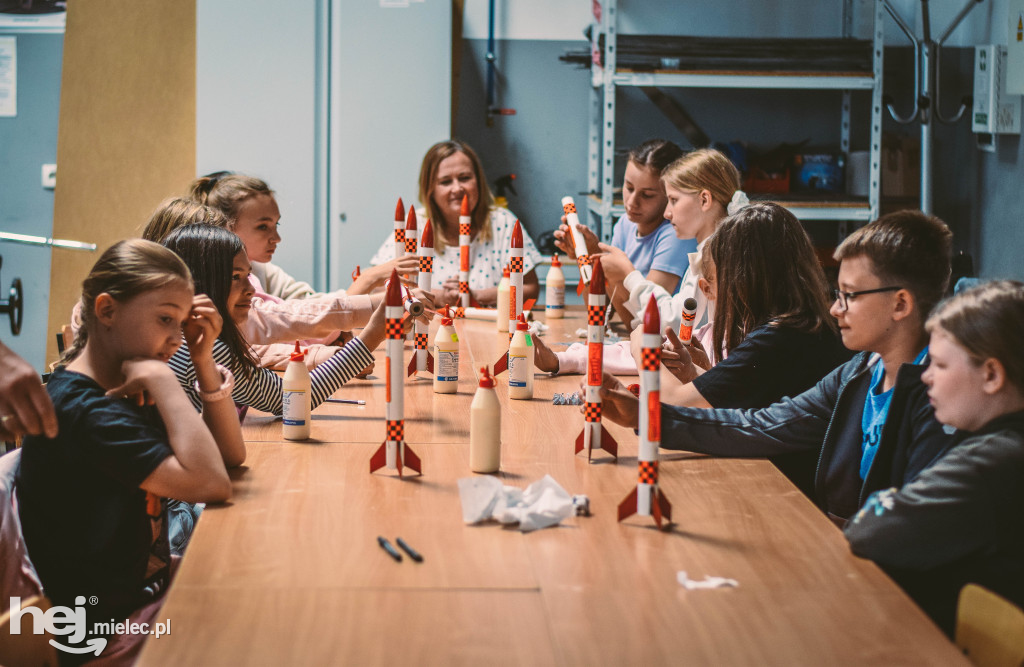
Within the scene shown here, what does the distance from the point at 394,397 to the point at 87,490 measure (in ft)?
1.62

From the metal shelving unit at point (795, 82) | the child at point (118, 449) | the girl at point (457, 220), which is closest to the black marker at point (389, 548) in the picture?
the child at point (118, 449)

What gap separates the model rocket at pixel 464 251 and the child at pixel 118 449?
1.71 m

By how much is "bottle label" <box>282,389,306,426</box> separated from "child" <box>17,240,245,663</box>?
208 mm

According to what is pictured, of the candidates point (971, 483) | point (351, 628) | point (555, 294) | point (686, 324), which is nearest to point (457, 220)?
point (555, 294)

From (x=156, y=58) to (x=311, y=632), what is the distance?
3.97 metres

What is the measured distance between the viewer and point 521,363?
2291 millimetres

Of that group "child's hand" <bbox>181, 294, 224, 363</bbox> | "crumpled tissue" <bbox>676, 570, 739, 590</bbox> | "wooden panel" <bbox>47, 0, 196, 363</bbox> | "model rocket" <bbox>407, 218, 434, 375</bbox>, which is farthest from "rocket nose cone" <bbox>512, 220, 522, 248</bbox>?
"wooden panel" <bbox>47, 0, 196, 363</bbox>

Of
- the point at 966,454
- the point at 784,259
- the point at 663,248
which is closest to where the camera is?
the point at 966,454

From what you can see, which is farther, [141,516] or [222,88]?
[222,88]

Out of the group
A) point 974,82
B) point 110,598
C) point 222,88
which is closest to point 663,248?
point 974,82

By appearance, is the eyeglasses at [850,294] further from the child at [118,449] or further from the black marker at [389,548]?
the child at [118,449]

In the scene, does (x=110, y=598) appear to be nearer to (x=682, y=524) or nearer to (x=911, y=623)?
(x=682, y=524)

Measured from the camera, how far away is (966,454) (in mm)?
1330

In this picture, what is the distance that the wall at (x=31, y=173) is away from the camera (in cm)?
477
